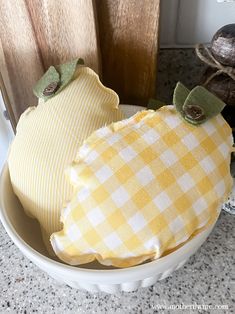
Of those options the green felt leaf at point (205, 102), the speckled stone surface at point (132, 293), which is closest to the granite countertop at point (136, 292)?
the speckled stone surface at point (132, 293)

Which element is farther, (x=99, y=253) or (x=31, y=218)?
(x=31, y=218)

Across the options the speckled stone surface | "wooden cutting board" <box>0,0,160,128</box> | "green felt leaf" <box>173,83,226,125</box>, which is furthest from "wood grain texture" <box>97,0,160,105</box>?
A: the speckled stone surface

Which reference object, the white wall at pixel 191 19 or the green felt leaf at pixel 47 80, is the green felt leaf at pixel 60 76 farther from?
the white wall at pixel 191 19

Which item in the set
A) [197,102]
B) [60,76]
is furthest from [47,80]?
[197,102]

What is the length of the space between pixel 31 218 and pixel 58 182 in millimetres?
91

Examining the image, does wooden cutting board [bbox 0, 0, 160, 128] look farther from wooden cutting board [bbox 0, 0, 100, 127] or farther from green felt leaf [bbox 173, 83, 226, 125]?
green felt leaf [bbox 173, 83, 226, 125]

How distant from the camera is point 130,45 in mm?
462

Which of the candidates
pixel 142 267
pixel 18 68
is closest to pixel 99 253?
pixel 142 267

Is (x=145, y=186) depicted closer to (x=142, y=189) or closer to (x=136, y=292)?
(x=142, y=189)

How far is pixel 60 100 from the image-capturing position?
0.40m

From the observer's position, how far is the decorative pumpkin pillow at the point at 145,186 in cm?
32

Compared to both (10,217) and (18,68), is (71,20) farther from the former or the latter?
(10,217)

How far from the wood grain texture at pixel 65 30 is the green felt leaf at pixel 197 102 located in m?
0.13

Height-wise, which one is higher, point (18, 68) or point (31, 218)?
point (18, 68)
